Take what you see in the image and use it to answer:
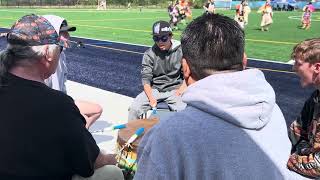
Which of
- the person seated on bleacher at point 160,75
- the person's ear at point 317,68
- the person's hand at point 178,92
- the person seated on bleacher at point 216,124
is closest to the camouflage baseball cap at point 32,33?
the person seated on bleacher at point 216,124

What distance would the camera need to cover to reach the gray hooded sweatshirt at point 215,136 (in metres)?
1.65

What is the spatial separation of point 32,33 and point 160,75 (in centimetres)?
346

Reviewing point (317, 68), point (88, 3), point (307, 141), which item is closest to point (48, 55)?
point (317, 68)

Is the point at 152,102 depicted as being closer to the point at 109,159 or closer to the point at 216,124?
the point at 109,159

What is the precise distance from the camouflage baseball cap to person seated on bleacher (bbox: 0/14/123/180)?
0.08 meters

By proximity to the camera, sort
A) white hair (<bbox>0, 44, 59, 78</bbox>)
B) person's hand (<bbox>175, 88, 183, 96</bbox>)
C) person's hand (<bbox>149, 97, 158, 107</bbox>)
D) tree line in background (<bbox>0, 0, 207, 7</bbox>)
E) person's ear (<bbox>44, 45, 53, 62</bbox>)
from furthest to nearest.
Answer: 1. tree line in background (<bbox>0, 0, 207, 7</bbox>)
2. person's hand (<bbox>149, 97, 158, 107</bbox>)
3. person's hand (<bbox>175, 88, 183, 96</bbox>)
4. person's ear (<bbox>44, 45, 53, 62</bbox>)
5. white hair (<bbox>0, 44, 59, 78</bbox>)

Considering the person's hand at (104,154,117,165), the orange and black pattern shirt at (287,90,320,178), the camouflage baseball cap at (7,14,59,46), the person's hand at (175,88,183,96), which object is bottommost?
the person's hand at (175,88,183,96)

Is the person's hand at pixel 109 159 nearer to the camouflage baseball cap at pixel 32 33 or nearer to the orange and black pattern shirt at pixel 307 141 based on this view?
the camouflage baseball cap at pixel 32 33

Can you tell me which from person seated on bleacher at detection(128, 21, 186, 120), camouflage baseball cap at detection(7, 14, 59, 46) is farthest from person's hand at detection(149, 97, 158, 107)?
camouflage baseball cap at detection(7, 14, 59, 46)

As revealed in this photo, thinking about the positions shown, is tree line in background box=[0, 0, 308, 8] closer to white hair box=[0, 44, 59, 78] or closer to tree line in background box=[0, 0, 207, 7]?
tree line in background box=[0, 0, 207, 7]

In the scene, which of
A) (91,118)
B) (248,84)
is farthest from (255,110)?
(91,118)

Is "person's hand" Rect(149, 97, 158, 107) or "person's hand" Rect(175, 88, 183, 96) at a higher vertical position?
"person's hand" Rect(175, 88, 183, 96)

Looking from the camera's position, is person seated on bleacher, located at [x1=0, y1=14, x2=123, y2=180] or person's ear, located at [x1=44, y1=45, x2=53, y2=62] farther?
person's ear, located at [x1=44, y1=45, x2=53, y2=62]

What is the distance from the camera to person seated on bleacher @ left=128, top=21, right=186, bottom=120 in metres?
5.82
